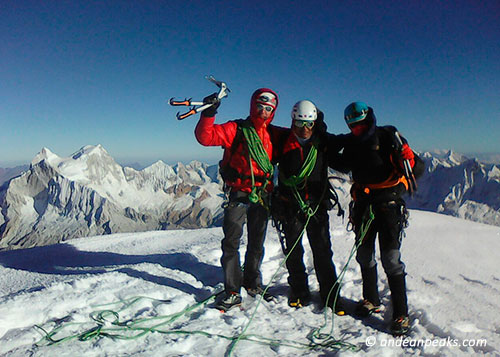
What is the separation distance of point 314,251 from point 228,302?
1.37m

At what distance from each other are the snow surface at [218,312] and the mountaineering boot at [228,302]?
91mm

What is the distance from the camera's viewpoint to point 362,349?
297 centimetres

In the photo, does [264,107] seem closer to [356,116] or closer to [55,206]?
[356,116]

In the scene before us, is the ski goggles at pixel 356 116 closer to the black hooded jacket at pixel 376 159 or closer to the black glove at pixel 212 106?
the black hooded jacket at pixel 376 159

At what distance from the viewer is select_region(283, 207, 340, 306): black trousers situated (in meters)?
3.80

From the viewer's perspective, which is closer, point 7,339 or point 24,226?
point 7,339

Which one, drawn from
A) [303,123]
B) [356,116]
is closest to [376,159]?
[356,116]

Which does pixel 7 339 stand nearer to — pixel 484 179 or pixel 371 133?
pixel 371 133

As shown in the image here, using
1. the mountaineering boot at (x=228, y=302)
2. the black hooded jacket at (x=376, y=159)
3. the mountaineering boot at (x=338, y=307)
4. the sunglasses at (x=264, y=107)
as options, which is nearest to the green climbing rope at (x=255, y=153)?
the sunglasses at (x=264, y=107)

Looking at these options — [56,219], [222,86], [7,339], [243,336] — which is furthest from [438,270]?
[56,219]

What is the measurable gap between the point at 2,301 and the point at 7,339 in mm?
828

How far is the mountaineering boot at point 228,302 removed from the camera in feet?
12.1

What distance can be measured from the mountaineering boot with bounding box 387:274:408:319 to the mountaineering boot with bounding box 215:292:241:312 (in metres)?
1.99

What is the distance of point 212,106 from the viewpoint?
3.50m
